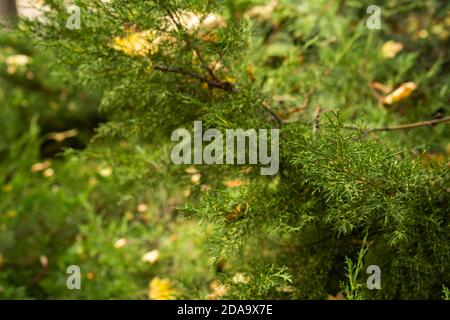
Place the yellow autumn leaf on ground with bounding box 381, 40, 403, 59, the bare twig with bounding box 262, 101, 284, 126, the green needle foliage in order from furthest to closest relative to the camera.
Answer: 1. the yellow autumn leaf on ground with bounding box 381, 40, 403, 59
2. the bare twig with bounding box 262, 101, 284, 126
3. the green needle foliage

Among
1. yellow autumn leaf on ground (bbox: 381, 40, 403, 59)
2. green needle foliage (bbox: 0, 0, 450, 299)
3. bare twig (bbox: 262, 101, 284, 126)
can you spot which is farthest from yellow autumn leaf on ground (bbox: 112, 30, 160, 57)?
yellow autumn leaf on ground (bbox: 381, 40, 403, 59)

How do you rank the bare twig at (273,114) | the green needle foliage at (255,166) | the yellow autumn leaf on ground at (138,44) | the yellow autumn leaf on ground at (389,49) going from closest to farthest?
the green needle foliage at (255,166), the yellow autumn leaf on ground at (138,44), the bare twig at (273,114), the yellow autumn leaf on ground at (389,49)

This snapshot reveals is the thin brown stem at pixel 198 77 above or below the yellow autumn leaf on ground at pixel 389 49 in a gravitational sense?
below

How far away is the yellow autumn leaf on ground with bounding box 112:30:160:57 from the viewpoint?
139cm

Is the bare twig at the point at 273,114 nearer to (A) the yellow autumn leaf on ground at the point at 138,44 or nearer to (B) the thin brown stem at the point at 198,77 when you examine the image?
(B) the thin brown stem at the point at 198,77

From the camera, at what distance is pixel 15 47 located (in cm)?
413

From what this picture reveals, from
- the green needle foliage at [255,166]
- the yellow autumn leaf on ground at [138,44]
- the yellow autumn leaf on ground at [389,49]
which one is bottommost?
the green needle foliage at [255,166]

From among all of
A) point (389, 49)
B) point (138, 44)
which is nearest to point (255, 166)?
point (138, 44)

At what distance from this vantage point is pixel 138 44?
144 centimetres

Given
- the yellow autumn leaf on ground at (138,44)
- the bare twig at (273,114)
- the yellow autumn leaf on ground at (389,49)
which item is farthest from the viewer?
the yellow autumn leaf on ground at (389,49)

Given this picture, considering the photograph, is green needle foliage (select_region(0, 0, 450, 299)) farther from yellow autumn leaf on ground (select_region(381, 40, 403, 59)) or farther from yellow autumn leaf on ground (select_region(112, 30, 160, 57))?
yellow autumn leaf on ground (select_region(381, 40, 403, 59))

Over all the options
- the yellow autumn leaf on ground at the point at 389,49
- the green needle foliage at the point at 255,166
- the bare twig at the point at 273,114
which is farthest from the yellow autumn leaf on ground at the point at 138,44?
the yellow autumn leaf on ground at the point at 389,49

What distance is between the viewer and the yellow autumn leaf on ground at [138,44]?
139 cm
